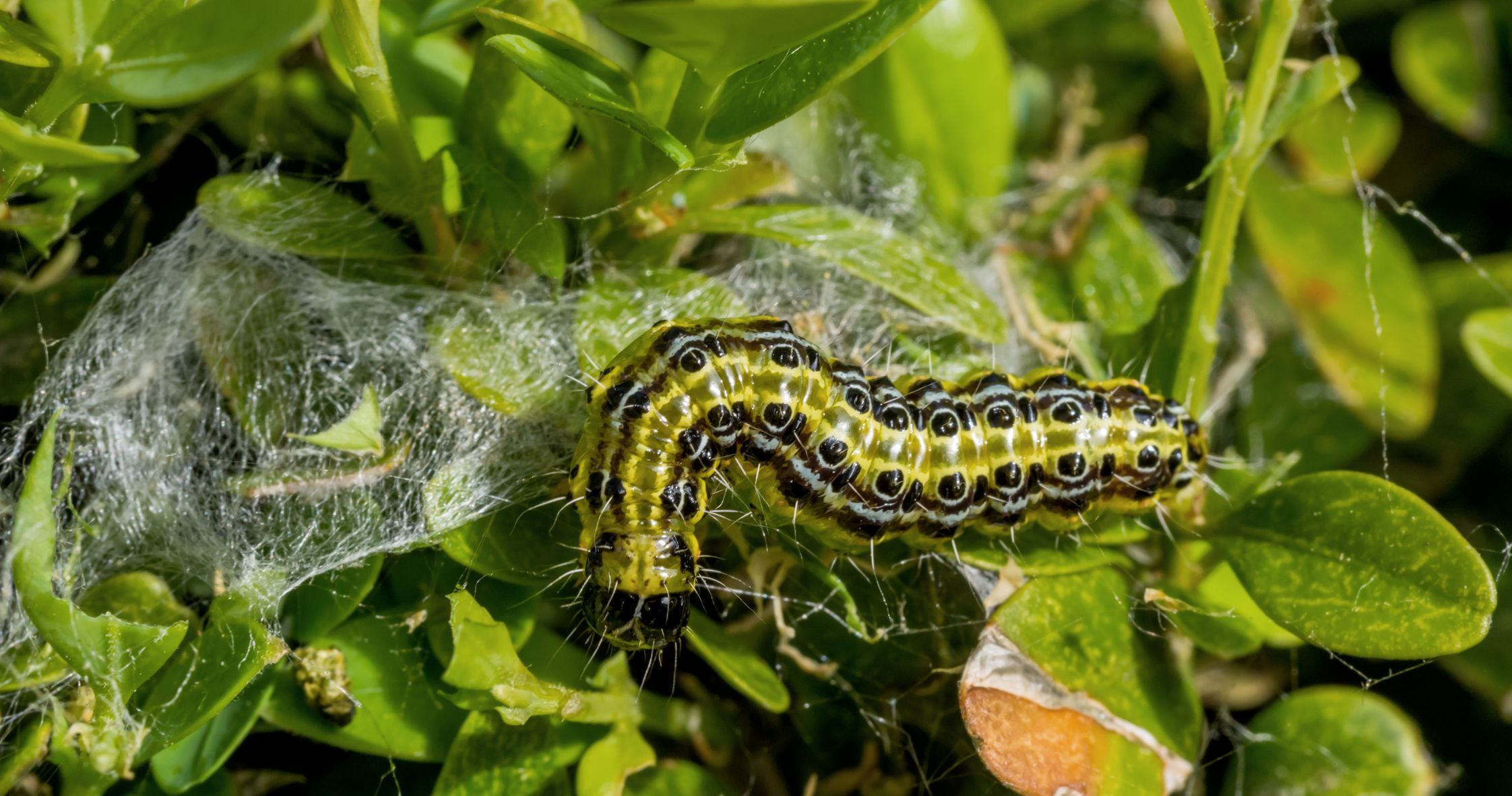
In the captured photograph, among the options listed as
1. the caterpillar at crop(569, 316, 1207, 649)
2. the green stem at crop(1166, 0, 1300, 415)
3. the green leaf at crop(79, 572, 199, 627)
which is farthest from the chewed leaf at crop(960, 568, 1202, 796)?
the green leaf at crop(79, 572, 199, 627)

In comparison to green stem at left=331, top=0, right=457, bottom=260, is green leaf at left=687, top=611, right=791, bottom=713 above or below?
below

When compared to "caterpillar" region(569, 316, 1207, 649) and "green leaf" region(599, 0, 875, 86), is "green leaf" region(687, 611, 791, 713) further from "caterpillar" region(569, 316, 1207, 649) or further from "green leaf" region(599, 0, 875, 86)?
"green leaf" region(599, 0, 875, 86)

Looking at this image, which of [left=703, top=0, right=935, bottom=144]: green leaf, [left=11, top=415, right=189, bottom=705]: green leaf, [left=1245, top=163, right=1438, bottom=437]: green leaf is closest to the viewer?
[left=11, top=415, right=189, bottom=705]: green leaf

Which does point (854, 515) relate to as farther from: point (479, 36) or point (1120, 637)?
point (479, 36)

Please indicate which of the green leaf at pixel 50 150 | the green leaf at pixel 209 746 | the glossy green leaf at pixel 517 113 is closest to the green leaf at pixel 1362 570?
the glossy green leaf at pixel 517 113

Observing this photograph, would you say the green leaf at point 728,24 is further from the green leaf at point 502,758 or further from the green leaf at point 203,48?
the green leaf at point 502,758

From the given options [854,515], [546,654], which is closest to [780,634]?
[854,515]

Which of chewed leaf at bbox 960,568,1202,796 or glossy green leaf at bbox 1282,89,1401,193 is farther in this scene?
glossy green leaf at bbox 1282,89,1401,193
